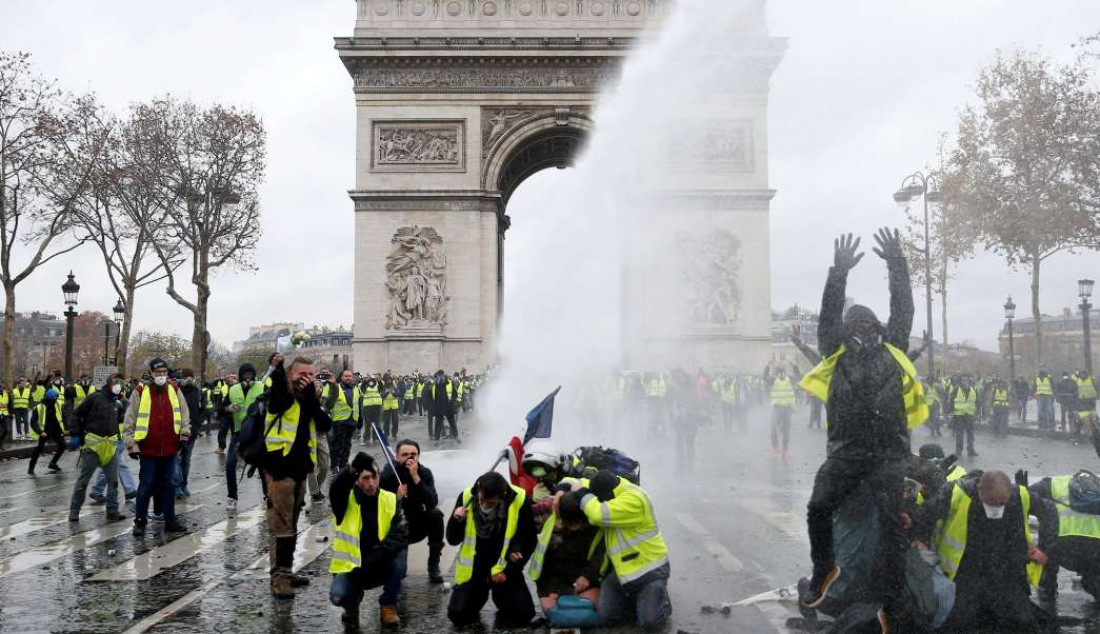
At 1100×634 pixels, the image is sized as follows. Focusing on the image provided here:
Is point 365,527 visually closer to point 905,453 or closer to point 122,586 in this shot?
point 122,586

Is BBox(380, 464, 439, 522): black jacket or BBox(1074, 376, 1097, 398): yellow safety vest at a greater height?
BBox(1074, 376, 1097, 398): yellow safety vest

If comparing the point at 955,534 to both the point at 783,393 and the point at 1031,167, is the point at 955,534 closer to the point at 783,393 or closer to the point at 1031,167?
the point at 783,393

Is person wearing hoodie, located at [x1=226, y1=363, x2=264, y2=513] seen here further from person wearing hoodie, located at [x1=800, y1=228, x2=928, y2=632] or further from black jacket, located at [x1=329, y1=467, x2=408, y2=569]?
person wearing hoodie, located at [x1=800, y1=228, x2=928, y2=632]

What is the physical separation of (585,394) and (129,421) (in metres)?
9.96

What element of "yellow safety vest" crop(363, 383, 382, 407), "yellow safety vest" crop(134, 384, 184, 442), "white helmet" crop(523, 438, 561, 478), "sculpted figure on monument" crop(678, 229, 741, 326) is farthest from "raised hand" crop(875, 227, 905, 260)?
"sculpted figure on monument" crop(678, 229, 741, 326)

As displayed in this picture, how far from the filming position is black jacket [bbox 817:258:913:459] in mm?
5422

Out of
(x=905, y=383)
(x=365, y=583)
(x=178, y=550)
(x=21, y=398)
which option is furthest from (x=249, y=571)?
(x=21, y=398)

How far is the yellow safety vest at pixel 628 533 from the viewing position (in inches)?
229

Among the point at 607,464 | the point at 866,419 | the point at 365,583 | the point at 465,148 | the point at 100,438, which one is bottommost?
the point at 365,583

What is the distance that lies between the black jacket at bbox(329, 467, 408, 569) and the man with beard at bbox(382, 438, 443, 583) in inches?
13.6

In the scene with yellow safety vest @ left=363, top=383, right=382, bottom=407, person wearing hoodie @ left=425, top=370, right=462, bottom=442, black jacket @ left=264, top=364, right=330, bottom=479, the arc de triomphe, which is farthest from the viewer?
the arc de triomphe

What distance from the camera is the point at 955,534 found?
5.89 meters

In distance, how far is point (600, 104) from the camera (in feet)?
108

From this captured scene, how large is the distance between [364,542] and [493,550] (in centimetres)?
86
